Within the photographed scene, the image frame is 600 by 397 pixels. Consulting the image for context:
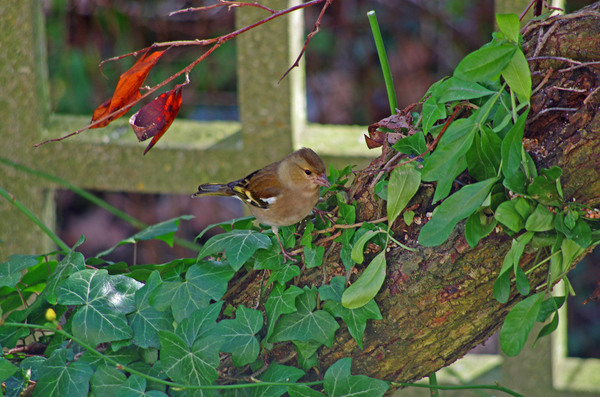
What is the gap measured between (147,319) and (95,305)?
0.33 ft

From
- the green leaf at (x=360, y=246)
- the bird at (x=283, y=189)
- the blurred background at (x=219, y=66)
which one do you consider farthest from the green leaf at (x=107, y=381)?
the blurred background at (x=219, y=66)

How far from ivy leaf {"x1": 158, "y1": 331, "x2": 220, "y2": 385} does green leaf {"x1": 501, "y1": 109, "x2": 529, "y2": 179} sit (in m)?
0.58

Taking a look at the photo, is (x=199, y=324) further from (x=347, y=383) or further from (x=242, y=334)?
(x=347, y=383)

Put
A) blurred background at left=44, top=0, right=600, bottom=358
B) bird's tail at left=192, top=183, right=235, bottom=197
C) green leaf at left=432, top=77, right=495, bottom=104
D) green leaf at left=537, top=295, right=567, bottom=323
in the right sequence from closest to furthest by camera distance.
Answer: green leaf at left=432, top=77, right=495, bottom=104 → green leaf at left=537, top=295, right=567, bottom=323 → bird's tail at left=192, top=183, right=235, bottom=197 → blurred background at left=44, top=0, right=600, bottom=358

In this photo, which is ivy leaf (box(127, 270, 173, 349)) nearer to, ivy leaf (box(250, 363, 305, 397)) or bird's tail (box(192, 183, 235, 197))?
ivy leaf (box(250, 363, 305, 397))

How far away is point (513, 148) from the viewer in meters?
1.08

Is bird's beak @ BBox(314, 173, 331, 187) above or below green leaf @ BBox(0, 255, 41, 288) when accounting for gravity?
above

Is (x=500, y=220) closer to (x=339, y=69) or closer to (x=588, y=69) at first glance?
(x=588, y=69)

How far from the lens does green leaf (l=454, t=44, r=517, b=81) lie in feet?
3.41

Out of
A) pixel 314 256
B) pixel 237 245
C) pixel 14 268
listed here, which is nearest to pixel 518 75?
pixel 314 256

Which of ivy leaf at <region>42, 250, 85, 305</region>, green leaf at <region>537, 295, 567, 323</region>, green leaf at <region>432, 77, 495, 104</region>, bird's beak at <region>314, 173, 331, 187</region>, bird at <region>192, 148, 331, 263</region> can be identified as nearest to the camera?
green leaf at <region>432, 77, 495, 104</region>

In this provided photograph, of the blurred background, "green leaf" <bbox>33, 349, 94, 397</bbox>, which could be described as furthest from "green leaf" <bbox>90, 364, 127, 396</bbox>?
the blurred background

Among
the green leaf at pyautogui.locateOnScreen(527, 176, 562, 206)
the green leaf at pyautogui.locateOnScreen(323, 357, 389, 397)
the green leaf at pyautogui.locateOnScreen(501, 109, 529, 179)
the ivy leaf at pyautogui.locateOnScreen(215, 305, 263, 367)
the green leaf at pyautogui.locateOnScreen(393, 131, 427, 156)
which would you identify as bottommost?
the green leaf at pyautogui.locateOnScreen(323, 357, 389, 397)

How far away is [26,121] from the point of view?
233 cm
